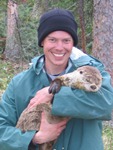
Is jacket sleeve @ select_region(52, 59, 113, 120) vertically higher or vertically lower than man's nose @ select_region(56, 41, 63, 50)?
lower

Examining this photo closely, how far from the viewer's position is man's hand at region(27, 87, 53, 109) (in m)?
2.94

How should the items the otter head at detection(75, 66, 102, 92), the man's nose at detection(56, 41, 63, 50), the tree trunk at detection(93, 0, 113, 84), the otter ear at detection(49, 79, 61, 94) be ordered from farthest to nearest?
the tree trunk at detection(93, 0, 113, 84) < the man's nose at detection(56, 41, 63, 50) < the otter ear at detection(49, 79, 61, 94) < the otter head at detection(75, 66, 102, 92)

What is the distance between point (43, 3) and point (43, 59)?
784 inches

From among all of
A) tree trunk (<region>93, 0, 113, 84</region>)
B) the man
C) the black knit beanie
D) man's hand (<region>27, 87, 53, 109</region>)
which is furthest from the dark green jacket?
tree trunk (<region>93, 0, 113, 84</region>)

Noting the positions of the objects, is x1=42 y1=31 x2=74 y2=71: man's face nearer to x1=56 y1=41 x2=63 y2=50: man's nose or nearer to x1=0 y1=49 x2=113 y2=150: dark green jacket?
x1=56 y1=41 x2=63 y2=50: man's nose

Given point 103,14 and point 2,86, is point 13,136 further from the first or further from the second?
point 2,86

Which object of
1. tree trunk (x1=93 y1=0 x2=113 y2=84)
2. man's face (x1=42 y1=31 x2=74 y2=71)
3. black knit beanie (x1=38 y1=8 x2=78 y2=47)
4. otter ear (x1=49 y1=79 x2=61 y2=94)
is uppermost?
black knit beanie (x1=38 y1=8 x2=78 y2=47)

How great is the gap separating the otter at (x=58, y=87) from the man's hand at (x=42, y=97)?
0.03 metres

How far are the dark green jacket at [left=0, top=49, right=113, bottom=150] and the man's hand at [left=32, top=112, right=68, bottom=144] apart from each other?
2.5 inches

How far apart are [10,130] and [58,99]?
50 cm

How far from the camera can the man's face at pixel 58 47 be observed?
3.03 m

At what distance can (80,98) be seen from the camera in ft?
9.15

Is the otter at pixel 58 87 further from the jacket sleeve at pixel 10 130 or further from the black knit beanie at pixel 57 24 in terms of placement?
the black knit beanie at pixel 57 24

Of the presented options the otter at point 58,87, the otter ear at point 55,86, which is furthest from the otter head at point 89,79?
the otter ear at point 55,86
